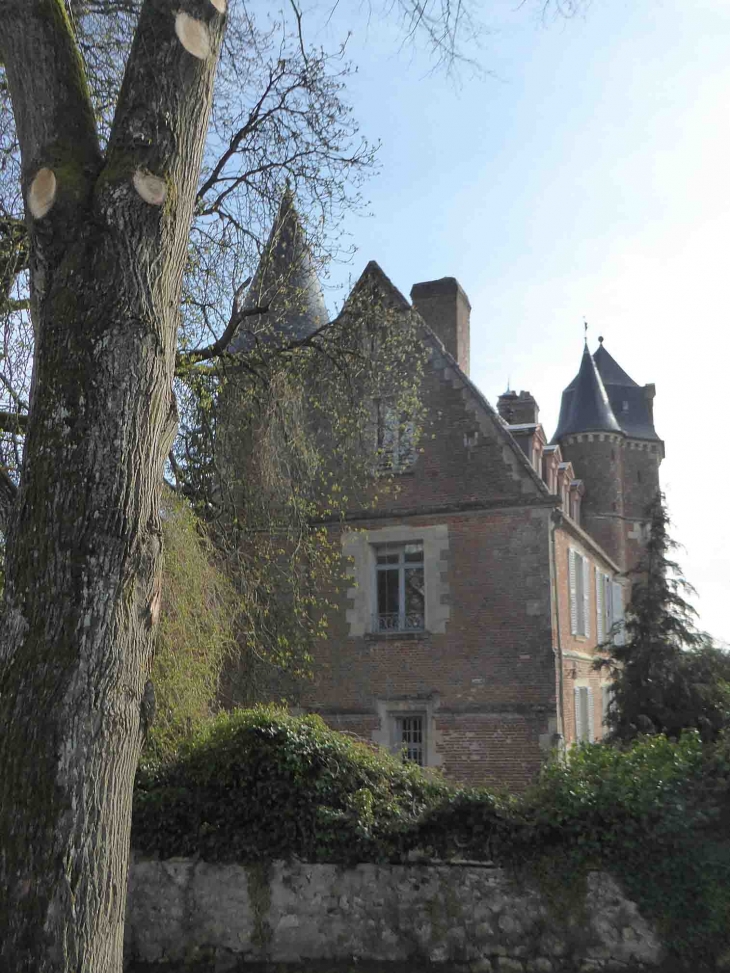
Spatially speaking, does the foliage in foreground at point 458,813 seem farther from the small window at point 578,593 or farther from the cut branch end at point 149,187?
the small window at point 578,593

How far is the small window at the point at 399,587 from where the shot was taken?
1728 cm

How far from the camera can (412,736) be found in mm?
16797

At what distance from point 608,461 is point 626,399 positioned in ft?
20.4

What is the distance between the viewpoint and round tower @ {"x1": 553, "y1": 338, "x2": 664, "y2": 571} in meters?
32.9

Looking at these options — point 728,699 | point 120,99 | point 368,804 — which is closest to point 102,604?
point 120,99

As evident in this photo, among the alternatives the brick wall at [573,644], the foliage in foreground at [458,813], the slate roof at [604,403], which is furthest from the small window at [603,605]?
the foliage in foreground at [458,813]

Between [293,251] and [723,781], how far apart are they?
7.55m

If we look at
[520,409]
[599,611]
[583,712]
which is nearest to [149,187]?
[583,712]

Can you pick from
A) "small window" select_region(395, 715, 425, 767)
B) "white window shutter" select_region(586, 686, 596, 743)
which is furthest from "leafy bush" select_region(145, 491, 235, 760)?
"white window shutter" select_region(586, 686, 596, 743)

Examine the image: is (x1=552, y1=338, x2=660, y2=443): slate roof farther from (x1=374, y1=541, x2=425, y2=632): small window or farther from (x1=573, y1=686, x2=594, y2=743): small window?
(x1=374, y1=541, x2=425, y2=632): small window

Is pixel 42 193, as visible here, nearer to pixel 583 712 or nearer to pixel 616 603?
pixel 583 712

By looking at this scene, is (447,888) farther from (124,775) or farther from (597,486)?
(597,486)

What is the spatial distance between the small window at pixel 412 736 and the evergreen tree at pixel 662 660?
10.4ft

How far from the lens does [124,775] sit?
4066 mm
